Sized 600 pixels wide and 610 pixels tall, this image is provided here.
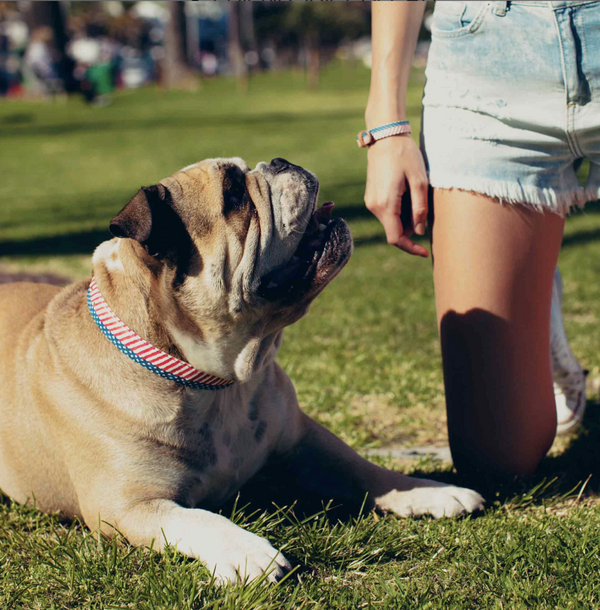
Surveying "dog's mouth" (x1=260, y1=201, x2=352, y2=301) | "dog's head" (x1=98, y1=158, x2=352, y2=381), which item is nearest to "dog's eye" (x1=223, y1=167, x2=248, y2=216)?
"dog's head" (x1=98, y1=158, x2=352, y2=381)

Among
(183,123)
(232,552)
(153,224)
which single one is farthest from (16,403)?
(183,123)

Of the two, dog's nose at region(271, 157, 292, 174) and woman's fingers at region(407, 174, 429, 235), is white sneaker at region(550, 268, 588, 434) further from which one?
dog's nose at region(271, 157, 292, 174)

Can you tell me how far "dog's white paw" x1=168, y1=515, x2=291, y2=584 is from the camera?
229 centimetres

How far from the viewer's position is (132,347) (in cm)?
263

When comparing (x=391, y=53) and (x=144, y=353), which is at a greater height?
(x=391, y=53)

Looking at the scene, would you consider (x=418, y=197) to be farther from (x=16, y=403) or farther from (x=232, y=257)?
(x=16, y=403)

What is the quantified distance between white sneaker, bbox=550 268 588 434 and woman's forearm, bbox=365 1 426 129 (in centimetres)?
114

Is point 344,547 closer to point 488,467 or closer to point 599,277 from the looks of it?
point 488,467

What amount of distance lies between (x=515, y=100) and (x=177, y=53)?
35607 mm

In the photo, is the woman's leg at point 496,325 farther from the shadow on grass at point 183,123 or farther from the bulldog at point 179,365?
the shadow on grass at point 183,123

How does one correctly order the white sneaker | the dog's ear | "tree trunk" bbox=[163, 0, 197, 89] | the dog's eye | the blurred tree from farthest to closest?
1. the blurred tree
2. "tree trunk" bbox=[163, 0, 197, 89]
3. the white sneaker
4. the dog's eye
5. the dog's ear

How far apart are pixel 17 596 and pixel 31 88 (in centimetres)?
3265

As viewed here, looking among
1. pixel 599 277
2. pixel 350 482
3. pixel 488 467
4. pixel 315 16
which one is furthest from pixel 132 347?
pixel 315 16

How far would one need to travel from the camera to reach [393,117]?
292 cm
